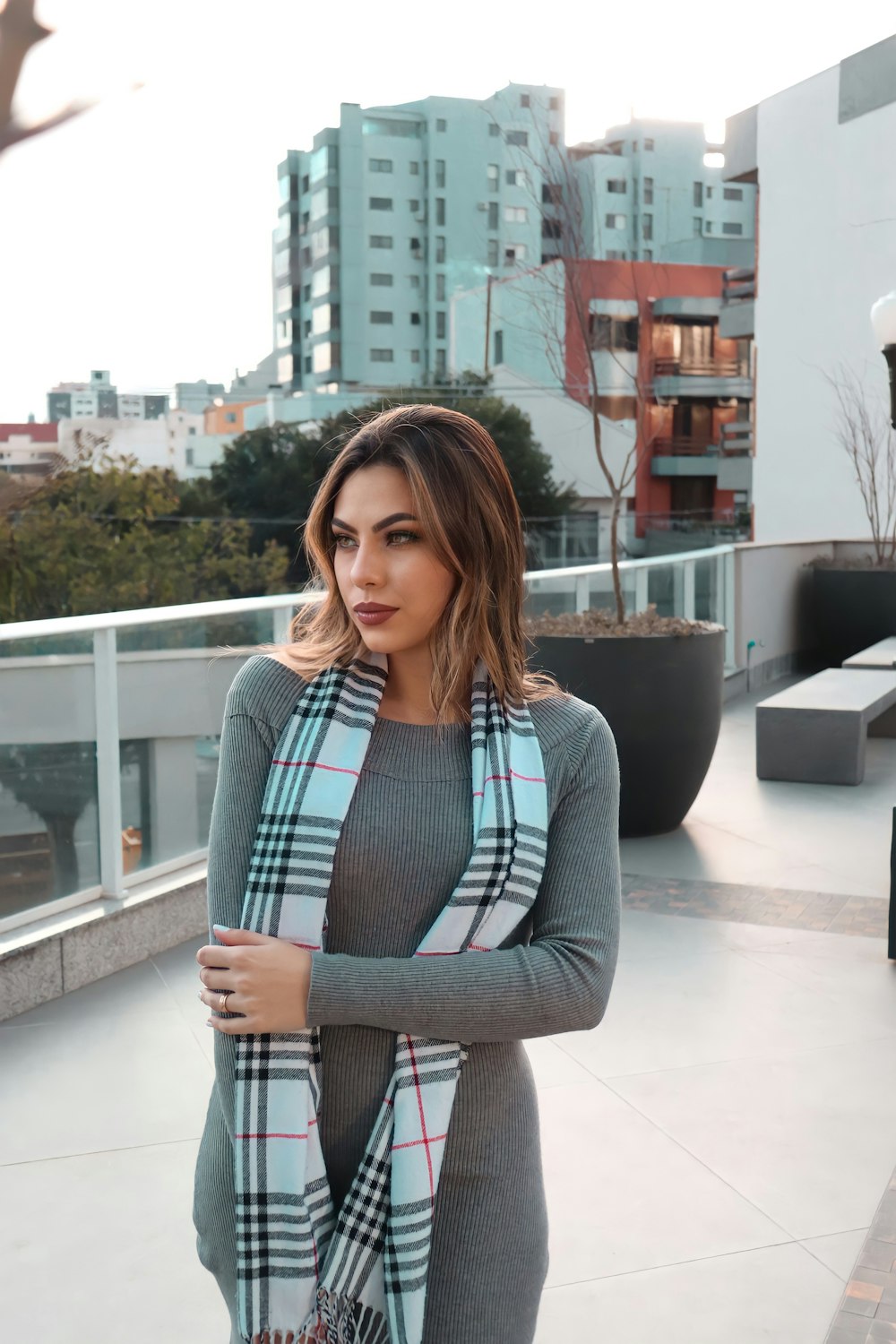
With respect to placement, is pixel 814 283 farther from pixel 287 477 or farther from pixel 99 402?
pixel 99 402

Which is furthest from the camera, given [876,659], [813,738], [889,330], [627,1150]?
[876,659]

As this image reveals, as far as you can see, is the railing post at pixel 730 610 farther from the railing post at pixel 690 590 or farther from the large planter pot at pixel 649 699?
the large planter pot at pixel 649 699

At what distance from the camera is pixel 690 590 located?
9258 mm

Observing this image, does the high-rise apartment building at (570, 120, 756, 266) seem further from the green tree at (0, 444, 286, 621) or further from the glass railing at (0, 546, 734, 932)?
the glass railing at (0, 546, 734, 932)

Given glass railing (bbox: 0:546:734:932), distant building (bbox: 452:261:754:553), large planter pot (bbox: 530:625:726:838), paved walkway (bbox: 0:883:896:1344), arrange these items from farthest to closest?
distant building (bbox: 452:261:754:553), large planter pot (bbox: 530:625:726:838), glass railing (bbox: 0:546:734:932), paved walkway (bbox: 0:883:896:1344)

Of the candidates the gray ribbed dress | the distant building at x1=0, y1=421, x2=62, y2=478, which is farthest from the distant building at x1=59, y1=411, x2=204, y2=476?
the gray ribbed dress

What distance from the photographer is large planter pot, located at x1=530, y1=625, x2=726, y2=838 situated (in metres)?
5.29

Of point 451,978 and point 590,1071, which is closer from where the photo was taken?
point 451,978

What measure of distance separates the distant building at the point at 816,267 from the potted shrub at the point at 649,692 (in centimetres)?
1243

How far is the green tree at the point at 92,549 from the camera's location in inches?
1066

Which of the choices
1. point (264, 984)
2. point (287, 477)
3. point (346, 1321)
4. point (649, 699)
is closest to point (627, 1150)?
point (346, 1321)

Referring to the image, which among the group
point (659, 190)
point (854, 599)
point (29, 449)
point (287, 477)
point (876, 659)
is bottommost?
point (876, 659)

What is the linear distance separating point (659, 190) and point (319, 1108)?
71.0 metres

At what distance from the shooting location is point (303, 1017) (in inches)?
45.0
